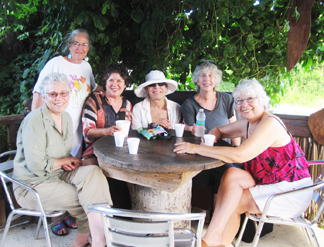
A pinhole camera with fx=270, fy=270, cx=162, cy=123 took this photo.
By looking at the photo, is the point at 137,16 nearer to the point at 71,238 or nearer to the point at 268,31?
the point at 268,31

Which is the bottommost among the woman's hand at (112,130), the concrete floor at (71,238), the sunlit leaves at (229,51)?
the concrete floor at (71,238)

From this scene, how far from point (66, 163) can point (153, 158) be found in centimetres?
78

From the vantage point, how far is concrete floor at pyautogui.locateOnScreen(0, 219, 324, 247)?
2.44 m

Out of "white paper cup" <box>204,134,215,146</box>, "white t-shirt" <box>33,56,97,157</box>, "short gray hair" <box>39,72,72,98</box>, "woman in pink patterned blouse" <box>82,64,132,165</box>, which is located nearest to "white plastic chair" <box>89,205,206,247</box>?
"white paper cup" <box>204,134,215,146</box>

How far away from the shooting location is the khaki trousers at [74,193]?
2.00 m

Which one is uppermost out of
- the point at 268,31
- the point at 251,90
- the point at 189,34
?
the point at 189,34

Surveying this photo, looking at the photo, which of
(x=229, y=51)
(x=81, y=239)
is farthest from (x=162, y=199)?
(x=229, y=51)

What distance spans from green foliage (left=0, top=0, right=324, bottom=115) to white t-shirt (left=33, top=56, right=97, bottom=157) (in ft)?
1.63

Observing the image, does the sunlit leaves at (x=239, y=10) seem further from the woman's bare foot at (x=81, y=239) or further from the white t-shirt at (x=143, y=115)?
the woman's bare foot at (x=81, y=239)

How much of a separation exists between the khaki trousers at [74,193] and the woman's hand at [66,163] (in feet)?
0.32

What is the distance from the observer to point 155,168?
5.54ft

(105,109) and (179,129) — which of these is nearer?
(179,129)

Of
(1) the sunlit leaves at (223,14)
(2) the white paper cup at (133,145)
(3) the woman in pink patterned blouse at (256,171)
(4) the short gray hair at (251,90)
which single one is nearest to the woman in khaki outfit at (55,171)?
(2) the white paper cup at (133,145)

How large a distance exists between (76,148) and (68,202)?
0.85 meters
